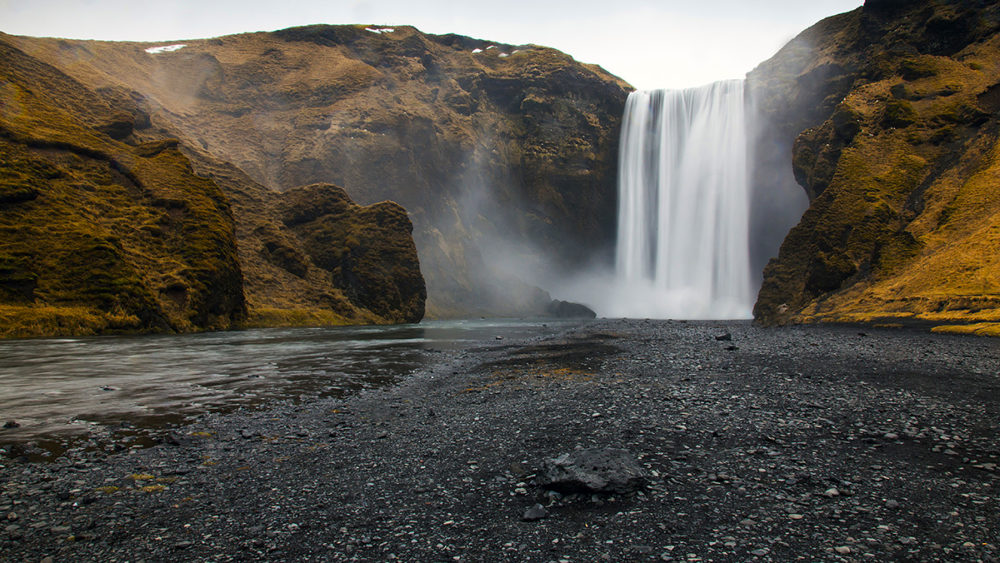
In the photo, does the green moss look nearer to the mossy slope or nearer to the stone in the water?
the stone in the water

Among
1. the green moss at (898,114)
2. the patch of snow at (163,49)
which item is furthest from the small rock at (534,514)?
the patch of snow at (163,49)

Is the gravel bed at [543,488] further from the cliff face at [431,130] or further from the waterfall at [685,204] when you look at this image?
the cliff face at [431,130]

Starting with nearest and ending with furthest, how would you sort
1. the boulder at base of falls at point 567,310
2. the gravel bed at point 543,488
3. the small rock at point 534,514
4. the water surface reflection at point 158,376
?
1. the gravel bed at point 543,488
2. the small rock at point 534,514
3. the water surface reflection at point 158,376
4. the boulder at base of falls at point 567,310

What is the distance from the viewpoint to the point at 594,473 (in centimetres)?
590

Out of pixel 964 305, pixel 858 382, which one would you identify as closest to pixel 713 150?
pixel 964 305

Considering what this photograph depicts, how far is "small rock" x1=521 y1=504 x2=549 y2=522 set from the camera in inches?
207

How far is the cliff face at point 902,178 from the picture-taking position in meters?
29.5

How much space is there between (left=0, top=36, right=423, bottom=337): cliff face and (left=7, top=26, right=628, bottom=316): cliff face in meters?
26.0

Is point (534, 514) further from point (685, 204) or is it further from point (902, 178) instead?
point (685, 204)

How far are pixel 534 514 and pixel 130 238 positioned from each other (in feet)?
131

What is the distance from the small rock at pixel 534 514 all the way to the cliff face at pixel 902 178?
2891 cm

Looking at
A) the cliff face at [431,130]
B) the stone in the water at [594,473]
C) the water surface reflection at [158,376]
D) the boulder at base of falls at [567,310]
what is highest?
the cliff face at [431,130]

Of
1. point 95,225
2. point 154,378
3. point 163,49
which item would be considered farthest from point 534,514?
point 163,49

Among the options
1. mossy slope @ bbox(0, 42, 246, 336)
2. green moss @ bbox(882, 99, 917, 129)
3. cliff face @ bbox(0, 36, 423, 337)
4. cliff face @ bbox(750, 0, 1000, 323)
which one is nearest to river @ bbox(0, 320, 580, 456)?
mossy slope @ bbox(0, 42, 246, 336)
